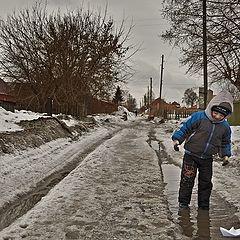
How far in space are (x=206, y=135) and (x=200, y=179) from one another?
669 mm

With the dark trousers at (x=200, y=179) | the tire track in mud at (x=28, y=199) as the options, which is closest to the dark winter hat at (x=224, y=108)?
the dark trousers at (x=200, y=179)

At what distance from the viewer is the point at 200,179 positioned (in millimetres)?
5684

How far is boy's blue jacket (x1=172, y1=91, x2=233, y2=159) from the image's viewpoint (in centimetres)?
552

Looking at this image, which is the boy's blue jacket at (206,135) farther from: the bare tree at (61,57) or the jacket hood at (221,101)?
the bare tree at (61,57)

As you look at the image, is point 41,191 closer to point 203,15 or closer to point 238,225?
point 238,225

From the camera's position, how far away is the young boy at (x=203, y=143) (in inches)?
217

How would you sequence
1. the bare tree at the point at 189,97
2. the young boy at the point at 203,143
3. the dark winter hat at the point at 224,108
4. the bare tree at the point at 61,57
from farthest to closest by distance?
the bare tree at the point at 189,97 → the bare tree at the point at 61,57 → the young boy at the point at 203,143 → the dark winter hat at the point at 224,108

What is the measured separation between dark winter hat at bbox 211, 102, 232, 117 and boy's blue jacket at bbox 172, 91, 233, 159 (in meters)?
0.09

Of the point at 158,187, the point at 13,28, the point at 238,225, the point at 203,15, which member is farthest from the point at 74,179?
the point at 13,28

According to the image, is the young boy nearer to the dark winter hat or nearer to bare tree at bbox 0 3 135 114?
the dark winter hat

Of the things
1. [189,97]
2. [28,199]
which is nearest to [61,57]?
[28,199]

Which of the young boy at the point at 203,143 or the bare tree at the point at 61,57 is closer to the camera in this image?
the young boy at the point at 203,143

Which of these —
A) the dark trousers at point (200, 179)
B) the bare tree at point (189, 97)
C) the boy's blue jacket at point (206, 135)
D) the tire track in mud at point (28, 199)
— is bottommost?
the tire track in mud at point (28, 199)

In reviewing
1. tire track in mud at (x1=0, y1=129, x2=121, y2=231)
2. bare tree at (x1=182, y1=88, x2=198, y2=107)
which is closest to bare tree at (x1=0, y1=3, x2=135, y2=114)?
tire track in mud at (x1=0, y1=129, x2=121, y2=231)
